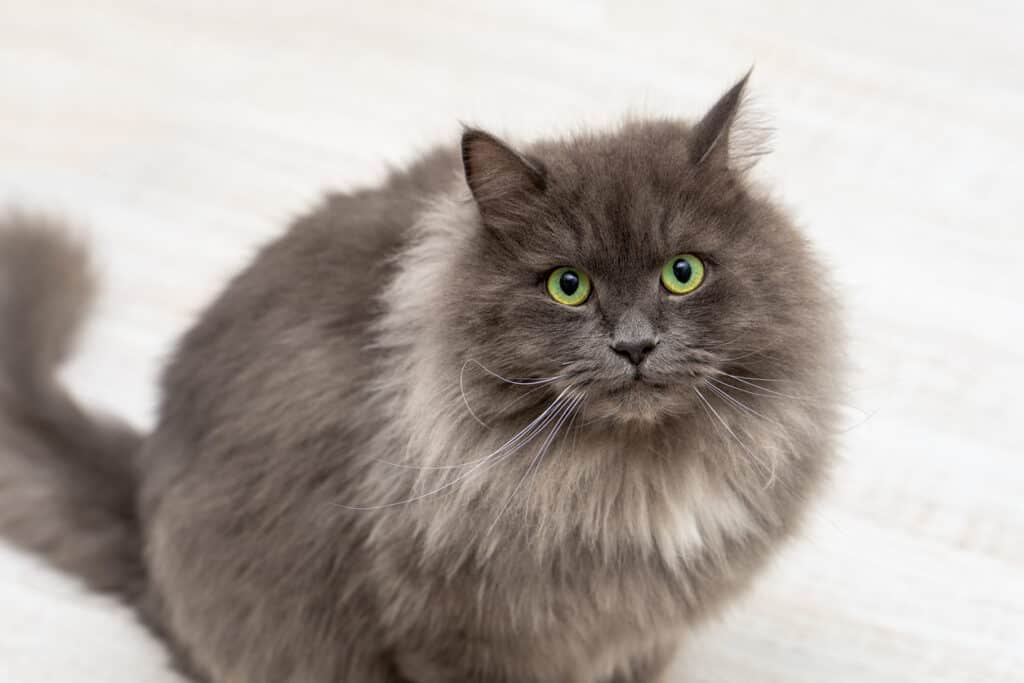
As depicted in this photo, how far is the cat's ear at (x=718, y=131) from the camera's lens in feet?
5.08

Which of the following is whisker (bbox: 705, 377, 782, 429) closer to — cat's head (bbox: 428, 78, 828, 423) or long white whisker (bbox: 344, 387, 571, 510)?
cat's head (bbox: 428, 78, 828, 423)

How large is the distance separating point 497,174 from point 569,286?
0.50 ft

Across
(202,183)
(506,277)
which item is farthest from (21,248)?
(506,277)

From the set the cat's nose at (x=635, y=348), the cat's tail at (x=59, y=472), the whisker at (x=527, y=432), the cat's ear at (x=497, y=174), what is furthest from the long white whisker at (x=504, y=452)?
the cat's tail at (x=59, y=472)

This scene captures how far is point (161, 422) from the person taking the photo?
1.96 m

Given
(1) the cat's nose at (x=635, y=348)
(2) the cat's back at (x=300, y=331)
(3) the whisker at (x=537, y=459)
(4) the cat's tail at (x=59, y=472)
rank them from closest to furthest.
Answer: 1. (1) the cat's nose at (x=635, y=348)
2. (3) the whisker at (x=537, y=459)
3. (2) the cat's back at (x=300, y=331)
4. (4) the cat's tail at (x=59, y=472)

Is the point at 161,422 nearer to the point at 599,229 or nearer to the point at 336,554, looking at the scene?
the point at 336,554

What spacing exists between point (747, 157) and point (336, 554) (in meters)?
0.73

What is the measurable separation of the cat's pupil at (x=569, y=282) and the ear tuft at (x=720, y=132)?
19 centimetres

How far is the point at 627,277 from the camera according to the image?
5.05 ft

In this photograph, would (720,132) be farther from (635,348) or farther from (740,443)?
(740,443)

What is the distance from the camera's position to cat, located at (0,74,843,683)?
1.56 m

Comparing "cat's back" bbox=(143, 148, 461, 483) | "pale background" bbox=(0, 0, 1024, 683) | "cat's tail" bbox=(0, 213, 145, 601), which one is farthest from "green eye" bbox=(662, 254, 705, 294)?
"cat's tail" bbox=(0, 213, 145, 601)

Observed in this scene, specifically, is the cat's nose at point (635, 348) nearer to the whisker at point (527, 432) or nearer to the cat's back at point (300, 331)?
the whisker at point (527, 432)
